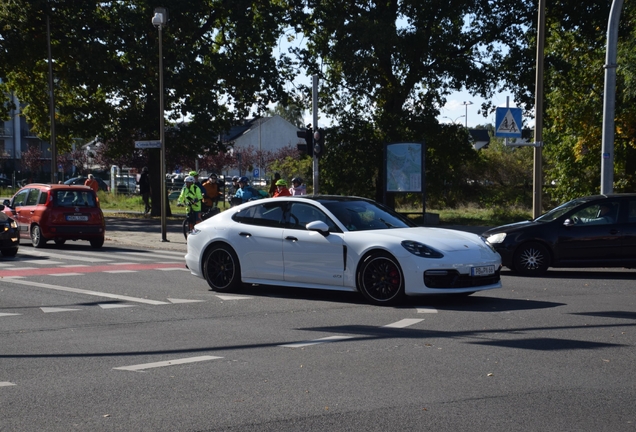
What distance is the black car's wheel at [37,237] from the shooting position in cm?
2255

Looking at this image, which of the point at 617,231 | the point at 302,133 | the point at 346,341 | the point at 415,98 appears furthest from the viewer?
the point at 415,98

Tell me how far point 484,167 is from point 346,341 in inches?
1539

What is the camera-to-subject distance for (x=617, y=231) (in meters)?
15.5

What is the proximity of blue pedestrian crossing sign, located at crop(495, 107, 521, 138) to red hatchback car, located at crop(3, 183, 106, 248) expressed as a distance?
995 cm

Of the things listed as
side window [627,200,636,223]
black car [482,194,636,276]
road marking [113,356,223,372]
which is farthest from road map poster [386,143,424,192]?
road marking [113,356,223,372]

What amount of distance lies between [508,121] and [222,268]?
26.5 ft

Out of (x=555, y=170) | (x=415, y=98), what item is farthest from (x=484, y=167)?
(x=415, y=98)

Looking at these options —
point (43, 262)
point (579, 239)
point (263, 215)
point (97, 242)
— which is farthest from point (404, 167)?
point (263, 215)

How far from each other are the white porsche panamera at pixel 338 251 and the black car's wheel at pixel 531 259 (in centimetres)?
371

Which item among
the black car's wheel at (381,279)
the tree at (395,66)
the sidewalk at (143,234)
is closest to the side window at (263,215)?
the black car's wheel at (381,279)

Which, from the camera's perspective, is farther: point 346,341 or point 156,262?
point 156,262

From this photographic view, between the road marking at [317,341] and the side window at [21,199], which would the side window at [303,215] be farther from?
the side window at [21,199]

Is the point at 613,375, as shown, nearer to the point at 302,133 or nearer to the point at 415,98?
the point at 302,133

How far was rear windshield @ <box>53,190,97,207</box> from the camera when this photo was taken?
2260cm
